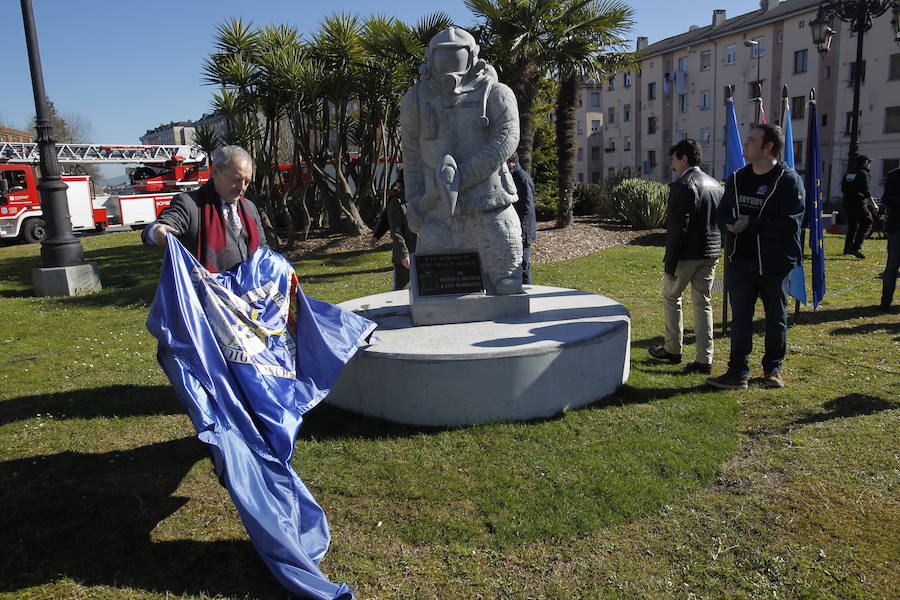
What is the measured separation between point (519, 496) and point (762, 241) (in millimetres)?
2899

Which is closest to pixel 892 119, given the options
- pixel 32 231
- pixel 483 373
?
pixel 483 373

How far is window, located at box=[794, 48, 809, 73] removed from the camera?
113 ft

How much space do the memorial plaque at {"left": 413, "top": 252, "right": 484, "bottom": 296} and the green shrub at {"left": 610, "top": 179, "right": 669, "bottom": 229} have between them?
439 inches

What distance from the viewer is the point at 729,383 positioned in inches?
202

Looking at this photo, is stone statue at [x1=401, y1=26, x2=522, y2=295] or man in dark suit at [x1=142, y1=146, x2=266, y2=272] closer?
man in dark suit at [x1=142, y1=146, x2=266, y2=272]

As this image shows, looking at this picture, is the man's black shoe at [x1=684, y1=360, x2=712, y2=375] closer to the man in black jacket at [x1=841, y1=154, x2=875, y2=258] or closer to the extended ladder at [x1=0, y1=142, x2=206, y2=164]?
the man in black jacket at [x1=841, y1=154, x2=875, y2=258]

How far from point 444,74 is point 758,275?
120 inches

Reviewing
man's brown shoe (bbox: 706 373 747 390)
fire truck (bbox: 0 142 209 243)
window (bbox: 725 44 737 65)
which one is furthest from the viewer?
window (bbox: 725 44 737 65)

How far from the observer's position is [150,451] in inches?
175

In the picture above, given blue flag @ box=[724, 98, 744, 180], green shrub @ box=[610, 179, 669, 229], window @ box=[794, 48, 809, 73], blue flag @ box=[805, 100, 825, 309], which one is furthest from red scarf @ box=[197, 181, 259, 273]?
window @ box=[794, 48, 809, 73]

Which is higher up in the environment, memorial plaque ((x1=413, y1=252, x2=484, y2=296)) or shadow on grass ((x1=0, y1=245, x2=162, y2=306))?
memorial plaque ((x1=413, y1=252, x2=484, y2=296))

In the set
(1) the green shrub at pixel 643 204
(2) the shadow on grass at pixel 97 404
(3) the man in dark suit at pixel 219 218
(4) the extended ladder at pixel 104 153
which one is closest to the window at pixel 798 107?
(1) the green shrub at pixel 643 204

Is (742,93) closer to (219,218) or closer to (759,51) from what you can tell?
(759,51)

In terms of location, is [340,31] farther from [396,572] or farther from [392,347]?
[396,572]
